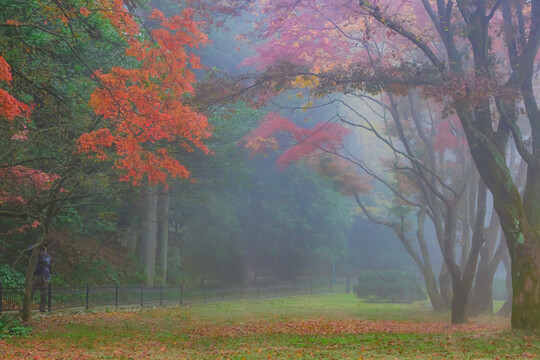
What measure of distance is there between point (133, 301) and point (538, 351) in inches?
587

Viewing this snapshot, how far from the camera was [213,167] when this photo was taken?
23734 millimetres

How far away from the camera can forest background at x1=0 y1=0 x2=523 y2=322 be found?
37.7 ft

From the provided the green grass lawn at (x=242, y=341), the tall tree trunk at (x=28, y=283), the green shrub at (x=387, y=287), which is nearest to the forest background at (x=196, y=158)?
the tall tree trunk at (x=28, y=283)

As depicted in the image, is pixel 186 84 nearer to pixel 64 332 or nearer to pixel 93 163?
pixel 93 163

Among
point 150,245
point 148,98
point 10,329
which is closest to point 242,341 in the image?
point 10,329

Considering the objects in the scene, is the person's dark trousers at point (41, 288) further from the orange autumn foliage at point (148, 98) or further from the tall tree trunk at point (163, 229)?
the tall tree trunk at point (163, 229)

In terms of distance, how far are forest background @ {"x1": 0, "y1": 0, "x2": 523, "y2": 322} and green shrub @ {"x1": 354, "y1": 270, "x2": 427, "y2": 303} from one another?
476 centimetres

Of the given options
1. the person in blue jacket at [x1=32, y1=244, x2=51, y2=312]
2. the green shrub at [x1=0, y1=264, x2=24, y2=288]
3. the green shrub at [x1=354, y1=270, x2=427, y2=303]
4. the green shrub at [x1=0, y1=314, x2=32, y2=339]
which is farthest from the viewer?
the green shrub at [x1=354, y1=270, x2=427, y2=303]

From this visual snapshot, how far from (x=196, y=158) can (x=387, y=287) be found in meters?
13.4

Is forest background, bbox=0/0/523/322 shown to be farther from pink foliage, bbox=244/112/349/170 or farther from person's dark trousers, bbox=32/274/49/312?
person's dark trousers, bbox=32/274/49/312

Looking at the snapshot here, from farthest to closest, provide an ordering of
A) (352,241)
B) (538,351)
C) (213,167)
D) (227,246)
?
(352,241)
(227,246)
(213,167)
(538,351)

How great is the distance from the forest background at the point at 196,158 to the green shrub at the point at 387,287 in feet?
15.6

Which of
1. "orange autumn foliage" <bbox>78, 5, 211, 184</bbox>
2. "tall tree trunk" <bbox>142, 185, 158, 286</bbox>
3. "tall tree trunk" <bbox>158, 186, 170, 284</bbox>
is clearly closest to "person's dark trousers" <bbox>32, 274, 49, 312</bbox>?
"orange autumn foliage" <bbox>78, 5, 211, 184</bbox>

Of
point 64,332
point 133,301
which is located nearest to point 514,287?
point 64,332
